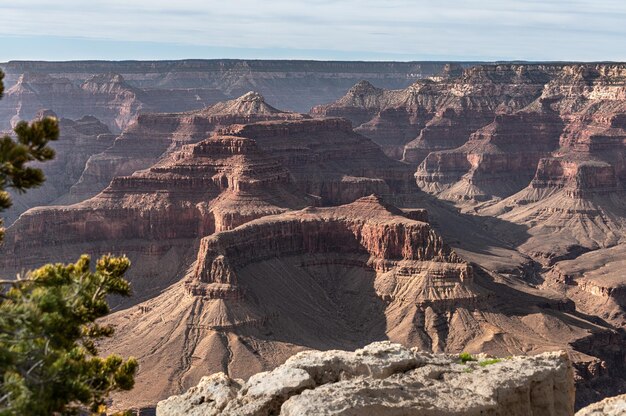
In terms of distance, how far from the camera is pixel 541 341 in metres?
91.4

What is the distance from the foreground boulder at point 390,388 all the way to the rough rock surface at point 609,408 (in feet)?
5.90

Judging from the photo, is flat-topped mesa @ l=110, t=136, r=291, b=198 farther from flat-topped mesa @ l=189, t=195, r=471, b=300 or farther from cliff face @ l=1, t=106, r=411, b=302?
flat-topped mesa @ l=189, t=195, r=471, b=300

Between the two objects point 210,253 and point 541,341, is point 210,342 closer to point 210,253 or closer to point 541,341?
point 210,253

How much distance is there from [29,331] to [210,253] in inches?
2723

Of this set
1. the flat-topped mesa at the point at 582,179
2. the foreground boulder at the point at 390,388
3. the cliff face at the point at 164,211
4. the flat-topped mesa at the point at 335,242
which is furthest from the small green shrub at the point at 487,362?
the flat-topped mesa at the point at 582,179

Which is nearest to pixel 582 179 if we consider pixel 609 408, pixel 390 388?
pixel 609 408

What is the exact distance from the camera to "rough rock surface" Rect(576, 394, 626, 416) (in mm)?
34094

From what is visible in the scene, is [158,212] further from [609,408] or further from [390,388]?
[390,388]

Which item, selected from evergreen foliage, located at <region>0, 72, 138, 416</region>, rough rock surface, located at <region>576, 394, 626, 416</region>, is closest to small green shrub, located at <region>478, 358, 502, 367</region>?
rough rock surface, located at <region>576, 394, 626, 416</region>

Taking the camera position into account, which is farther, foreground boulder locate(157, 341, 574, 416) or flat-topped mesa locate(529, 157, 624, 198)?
flat-topped mesa locate(529, 157, 624, 198)

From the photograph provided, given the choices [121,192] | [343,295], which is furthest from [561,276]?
[121,192]

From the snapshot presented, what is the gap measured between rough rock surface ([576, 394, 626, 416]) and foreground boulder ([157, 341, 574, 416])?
5.90ft

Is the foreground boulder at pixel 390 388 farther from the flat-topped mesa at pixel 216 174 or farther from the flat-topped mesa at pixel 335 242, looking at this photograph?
the flat-topped mesa at pixel 216 174

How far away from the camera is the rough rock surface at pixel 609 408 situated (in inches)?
1342
